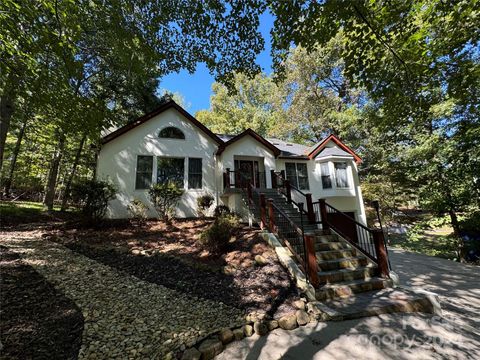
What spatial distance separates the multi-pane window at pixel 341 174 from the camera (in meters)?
15.0

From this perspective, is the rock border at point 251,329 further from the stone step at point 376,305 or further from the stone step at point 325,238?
the stone step at point 325,238

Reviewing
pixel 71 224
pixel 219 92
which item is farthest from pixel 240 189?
pixel 219 92

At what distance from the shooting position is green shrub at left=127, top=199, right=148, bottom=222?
10633mm

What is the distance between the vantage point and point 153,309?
402 cm

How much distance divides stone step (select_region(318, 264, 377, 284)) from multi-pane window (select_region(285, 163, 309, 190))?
359 inches

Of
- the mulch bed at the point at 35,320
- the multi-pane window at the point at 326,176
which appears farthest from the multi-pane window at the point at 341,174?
the mulch bed at the point at 35,320

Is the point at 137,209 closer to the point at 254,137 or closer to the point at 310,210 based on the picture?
the point at 254,137

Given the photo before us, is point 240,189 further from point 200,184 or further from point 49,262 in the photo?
point 49,262

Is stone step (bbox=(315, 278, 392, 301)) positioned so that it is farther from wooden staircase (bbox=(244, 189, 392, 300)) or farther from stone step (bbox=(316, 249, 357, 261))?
stone step (bbox=(316, 249, 357, 261))

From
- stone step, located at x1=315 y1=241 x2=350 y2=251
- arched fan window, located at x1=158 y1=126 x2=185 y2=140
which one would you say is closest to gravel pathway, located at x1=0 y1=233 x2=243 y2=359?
stone step, located at x1=315 y1=241 x2=350 y2=251

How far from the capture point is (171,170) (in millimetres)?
12281

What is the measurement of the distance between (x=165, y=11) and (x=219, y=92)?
23473mm

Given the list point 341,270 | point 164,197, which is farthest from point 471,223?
point 164,197

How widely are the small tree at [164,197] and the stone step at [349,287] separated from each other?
7.68 meters
